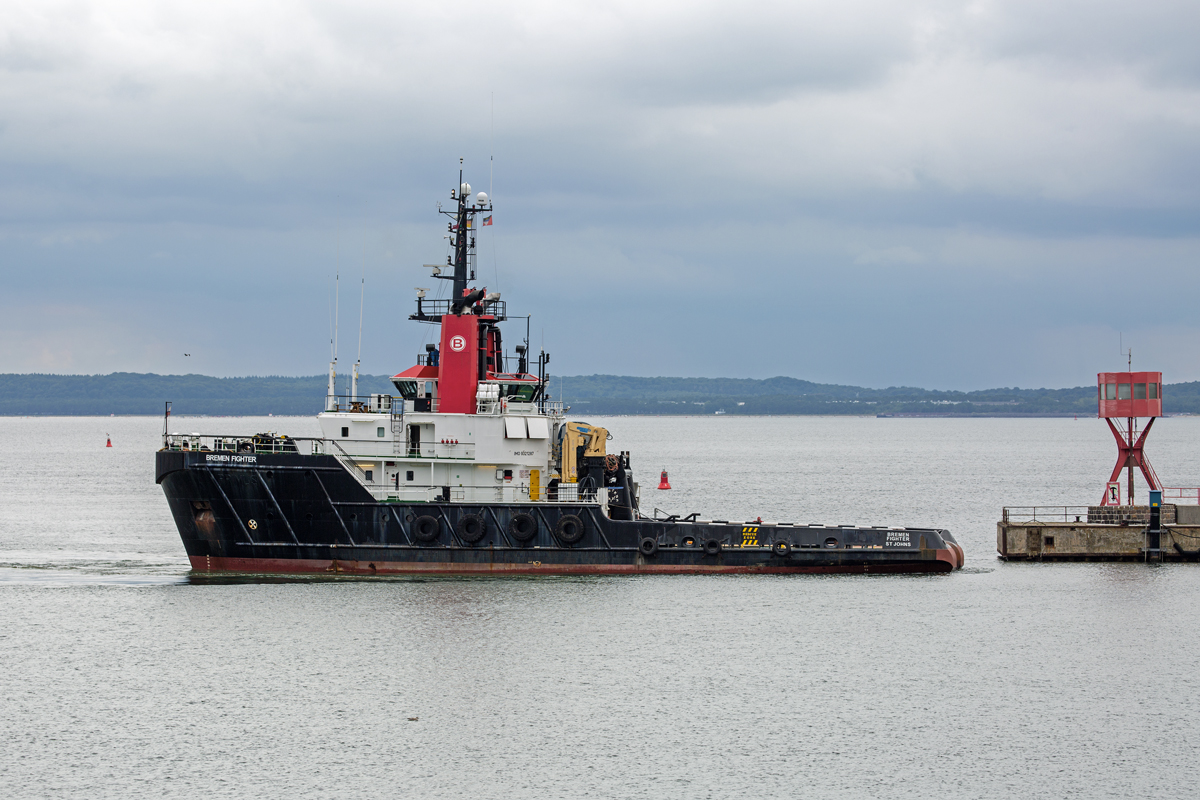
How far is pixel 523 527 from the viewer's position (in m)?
34.2

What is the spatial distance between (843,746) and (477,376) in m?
17.5

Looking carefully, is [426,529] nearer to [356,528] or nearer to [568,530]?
[356,528]

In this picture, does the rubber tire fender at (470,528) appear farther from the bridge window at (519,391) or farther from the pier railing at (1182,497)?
the pier railing at (1182,497)

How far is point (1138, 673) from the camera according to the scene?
26438 mm

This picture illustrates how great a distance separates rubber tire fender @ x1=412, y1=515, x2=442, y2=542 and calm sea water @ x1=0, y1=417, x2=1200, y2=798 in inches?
46.8

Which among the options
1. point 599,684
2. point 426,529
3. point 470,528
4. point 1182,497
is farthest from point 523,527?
point 1182,497

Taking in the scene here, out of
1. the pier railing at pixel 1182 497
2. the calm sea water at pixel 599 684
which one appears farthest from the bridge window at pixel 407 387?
the pier railing at pixel 1182 497

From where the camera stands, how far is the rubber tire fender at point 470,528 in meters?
34.0

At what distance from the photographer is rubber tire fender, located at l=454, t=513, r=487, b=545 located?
1340 inches

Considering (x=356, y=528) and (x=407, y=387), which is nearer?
(x=356, y=528)

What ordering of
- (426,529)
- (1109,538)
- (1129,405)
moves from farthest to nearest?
(1129,405)
(1109,538)
(426,529)

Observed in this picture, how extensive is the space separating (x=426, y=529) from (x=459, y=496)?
1436 millimetres

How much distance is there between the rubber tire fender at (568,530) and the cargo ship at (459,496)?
39mm

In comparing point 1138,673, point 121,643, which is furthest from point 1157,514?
point 121,643
